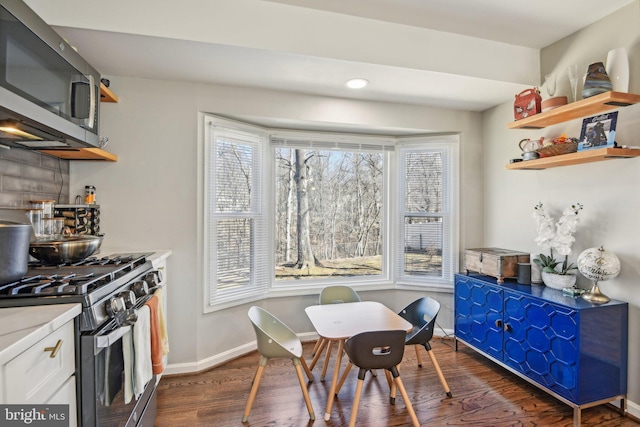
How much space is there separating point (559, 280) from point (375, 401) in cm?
161

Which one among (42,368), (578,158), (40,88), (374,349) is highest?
(40,88)

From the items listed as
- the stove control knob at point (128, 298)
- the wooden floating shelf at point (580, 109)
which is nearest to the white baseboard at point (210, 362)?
the stove control knob at point (128, 298)

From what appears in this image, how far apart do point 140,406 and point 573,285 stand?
2.94 meters

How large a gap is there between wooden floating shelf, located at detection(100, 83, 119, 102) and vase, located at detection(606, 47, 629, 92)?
3.44 m

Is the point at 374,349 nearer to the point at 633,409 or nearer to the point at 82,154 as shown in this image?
the point at 633,409

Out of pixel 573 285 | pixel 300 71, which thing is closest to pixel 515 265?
→ pixel 573 285

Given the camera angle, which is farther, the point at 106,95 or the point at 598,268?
the point at 106,95

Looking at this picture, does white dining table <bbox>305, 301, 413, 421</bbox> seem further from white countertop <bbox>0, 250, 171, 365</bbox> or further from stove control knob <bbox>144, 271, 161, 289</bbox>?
white countertop <bbox>0, 250, 171, 365</bbox>

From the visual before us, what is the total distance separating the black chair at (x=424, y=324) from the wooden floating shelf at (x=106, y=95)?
2722 mm

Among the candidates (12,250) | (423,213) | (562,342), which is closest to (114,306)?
(12,250)

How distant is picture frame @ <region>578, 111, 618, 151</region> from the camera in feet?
6.76

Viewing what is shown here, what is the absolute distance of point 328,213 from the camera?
344 centimetres

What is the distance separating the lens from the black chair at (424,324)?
7.36 ft

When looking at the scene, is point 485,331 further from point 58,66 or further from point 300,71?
point 58,66
